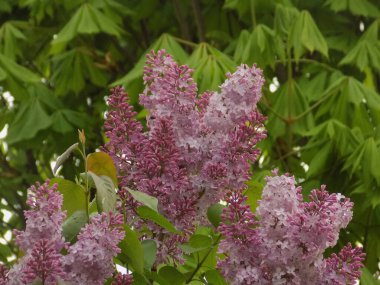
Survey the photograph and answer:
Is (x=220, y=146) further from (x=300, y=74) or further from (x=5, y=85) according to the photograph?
(x=300, y=74)

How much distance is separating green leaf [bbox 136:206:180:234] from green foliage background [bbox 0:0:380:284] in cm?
200

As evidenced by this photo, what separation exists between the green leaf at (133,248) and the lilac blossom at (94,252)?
56 mm

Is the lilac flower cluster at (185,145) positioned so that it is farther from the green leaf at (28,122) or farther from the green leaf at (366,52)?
the green leaf at (28,122)

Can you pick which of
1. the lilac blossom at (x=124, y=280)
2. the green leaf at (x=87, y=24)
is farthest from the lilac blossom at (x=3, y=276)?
the green leaf at (x=87, y=24)

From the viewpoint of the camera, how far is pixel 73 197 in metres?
1.58

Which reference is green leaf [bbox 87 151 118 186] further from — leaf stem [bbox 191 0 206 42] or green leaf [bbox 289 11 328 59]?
leaf stem [bbox 191 0 206 42]

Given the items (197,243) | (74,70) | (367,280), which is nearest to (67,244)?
(197,243)

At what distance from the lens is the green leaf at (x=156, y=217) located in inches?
58.8

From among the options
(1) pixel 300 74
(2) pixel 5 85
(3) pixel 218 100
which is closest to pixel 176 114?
(3) pixel 218 100

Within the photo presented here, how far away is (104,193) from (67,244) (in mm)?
104

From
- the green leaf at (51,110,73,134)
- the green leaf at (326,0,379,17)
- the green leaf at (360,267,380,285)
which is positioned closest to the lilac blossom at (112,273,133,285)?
the green leaf at (360,267,380,285)

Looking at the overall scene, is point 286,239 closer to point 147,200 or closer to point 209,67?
point 147,200

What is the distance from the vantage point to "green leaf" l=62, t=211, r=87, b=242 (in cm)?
147

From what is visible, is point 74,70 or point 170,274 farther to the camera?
point 74,70
